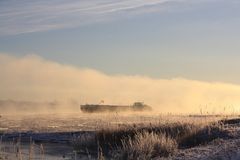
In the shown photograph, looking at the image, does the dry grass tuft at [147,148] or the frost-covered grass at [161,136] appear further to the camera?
the frost-covered grass at [161,136]

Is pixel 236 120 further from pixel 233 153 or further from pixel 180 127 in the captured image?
pixel 233 153

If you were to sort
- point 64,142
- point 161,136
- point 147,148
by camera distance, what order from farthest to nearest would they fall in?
1. point 64,142
2. point 161,136
3. point 147,148

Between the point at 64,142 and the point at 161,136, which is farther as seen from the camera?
the point at 64,142

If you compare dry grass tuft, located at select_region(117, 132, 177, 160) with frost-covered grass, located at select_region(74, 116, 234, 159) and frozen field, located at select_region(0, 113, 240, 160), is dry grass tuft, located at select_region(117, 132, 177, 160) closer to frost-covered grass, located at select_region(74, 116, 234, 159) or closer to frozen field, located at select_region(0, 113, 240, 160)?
frost-covered grass, located at select_region(74, 116, 234, 159)

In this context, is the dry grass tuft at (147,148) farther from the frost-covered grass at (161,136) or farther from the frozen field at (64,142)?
the frozen field at (64,142)

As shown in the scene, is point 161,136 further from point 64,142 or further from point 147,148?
point 64,142

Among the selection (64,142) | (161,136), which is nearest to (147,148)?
(161,136)

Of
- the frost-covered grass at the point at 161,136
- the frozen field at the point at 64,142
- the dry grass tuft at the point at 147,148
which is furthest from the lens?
the frost-covered grass at the point at 161,136

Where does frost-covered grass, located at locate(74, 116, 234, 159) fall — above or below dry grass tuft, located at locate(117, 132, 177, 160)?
above

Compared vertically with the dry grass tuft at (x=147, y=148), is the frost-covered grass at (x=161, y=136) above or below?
above

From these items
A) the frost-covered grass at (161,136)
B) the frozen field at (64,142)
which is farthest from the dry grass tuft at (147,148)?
the frozen field at (64,142)

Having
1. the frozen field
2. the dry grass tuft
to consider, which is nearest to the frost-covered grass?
the dry grass tuft

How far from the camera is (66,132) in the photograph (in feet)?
140

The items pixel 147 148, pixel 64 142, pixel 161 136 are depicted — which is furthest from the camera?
pixel 64 142
